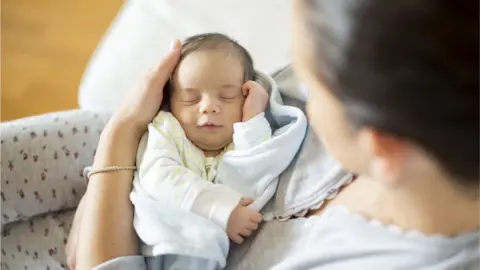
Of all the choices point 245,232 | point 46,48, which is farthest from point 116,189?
point 46,48

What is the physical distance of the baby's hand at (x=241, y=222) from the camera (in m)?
0.87

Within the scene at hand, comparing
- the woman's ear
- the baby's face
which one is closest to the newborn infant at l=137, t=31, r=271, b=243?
the baby's face

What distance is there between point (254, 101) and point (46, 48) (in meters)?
1.31

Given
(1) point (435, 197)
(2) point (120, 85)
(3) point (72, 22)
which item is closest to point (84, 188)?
(2) point (120, 85)

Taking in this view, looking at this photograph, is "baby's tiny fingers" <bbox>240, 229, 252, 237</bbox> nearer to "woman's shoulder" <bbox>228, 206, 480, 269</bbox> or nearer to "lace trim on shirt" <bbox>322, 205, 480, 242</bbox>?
"woman's shoulder" <bbox>228, 206, 480, 269</bbox>

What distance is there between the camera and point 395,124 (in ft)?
1.68

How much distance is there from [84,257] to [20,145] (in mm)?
257

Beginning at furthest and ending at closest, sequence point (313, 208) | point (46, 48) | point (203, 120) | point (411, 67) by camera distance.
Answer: point (46, 48)
point (203, 120)
point (313, 208)
point (411, 67)

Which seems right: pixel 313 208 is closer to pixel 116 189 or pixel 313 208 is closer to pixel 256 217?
pixel 256 217

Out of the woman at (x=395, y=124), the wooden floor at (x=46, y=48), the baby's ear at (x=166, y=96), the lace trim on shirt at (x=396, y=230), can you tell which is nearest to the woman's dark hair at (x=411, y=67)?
the woman at (x=395, y=124)

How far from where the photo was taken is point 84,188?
113 centimetres

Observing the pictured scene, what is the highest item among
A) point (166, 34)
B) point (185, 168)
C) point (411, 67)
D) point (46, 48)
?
point (411, 67)

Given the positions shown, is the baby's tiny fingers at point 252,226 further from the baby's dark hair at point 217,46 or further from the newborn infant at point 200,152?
the baby's dark hair at point 217,46

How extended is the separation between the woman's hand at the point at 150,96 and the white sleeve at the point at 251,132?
142mm
